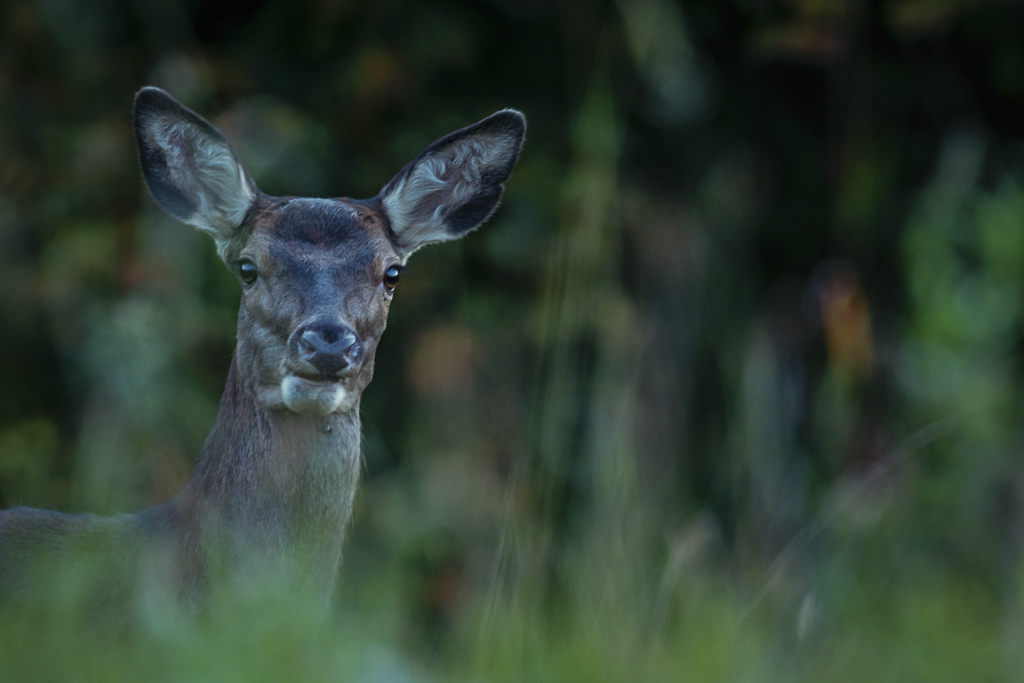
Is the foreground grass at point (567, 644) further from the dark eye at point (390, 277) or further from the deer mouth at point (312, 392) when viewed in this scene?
the dark eye at point (390, 277)

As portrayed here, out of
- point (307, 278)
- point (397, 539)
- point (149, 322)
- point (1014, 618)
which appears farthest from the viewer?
point (397, 539)

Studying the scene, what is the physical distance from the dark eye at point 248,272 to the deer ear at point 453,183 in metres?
0.50

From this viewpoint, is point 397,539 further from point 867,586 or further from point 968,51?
point 968,51

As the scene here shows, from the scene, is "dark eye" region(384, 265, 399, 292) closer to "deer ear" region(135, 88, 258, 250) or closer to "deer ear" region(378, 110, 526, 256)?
"deer ear" region(378, 110, 526, 256)

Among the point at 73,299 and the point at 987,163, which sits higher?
the point at 73,299

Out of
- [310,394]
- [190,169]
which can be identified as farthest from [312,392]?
[190,169]

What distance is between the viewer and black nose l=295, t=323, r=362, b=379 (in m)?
3.54

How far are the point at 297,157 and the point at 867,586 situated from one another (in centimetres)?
326

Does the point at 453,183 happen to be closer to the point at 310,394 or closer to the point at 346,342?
the point at 346,342

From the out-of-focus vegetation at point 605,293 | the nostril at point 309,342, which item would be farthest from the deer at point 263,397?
the out-of-focus vegetation at point 605,293

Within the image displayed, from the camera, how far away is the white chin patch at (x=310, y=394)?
3.58 metres

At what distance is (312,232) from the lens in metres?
3.94

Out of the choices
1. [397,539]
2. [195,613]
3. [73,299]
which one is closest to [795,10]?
[397,539]

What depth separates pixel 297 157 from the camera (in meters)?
5.96
